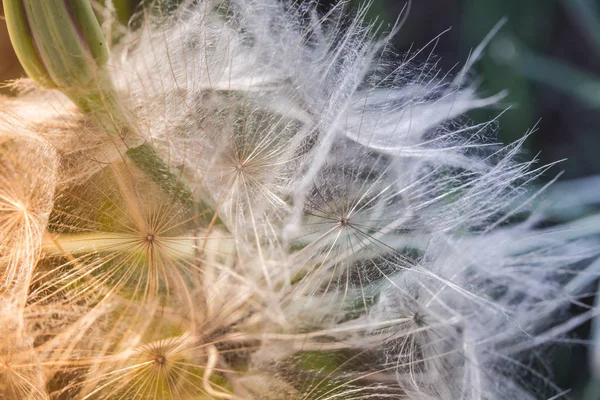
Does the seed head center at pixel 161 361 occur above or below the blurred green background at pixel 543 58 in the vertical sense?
below

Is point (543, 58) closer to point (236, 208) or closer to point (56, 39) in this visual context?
point (236, 208)

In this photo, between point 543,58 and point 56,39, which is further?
point 543,58

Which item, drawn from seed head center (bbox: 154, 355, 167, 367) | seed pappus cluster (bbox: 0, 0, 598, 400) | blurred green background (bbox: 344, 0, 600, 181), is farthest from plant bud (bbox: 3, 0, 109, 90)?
blurred green background (bbox: 344, 0, 600, 181)

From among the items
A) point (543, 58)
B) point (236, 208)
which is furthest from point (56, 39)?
point (543, 58)

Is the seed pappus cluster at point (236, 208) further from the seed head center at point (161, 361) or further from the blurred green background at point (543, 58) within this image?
the blurred green background at point (543, 58)

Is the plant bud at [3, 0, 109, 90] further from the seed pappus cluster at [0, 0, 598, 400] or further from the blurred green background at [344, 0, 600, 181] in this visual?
the blurred green background at [344, 0, 600, 181]

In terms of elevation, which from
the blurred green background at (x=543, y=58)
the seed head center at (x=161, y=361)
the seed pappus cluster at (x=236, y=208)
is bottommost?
the seed head center at (x=161, y=361)

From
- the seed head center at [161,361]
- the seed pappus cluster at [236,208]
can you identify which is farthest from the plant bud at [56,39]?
the seed head center at [161,361]

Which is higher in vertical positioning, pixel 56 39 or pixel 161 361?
pixel 56 39

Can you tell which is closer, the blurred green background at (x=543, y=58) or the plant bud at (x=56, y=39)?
the plant bud at (x=56, y=39)
